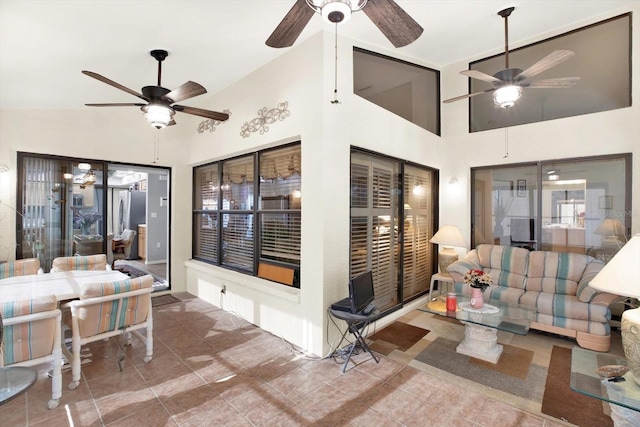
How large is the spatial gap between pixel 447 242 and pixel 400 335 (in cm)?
155

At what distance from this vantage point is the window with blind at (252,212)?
365 centimetres

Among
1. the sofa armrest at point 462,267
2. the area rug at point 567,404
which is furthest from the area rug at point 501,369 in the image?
the sofa armrest at point 462,267

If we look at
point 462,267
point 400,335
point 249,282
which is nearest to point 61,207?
point 249,282

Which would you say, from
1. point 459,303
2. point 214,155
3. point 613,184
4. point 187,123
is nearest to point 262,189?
point 214,155

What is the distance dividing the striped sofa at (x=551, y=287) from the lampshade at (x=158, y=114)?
13.0ft

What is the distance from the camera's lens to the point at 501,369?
112 inches

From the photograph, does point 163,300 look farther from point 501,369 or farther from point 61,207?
point 501,369

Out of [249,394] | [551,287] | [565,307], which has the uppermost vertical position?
[551,287]

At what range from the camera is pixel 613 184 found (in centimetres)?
385

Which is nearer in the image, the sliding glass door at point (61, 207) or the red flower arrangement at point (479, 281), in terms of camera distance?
the red flower arrangement at point (479, 281)

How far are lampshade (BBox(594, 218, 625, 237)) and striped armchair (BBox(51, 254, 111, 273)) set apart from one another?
6339 millimetres

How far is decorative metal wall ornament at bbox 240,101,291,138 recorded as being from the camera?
136 inches

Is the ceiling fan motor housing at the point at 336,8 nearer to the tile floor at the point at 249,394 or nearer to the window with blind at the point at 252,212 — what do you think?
the window with blind at the point at 252,212

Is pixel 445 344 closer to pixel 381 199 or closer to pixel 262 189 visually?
pixel 381 199
